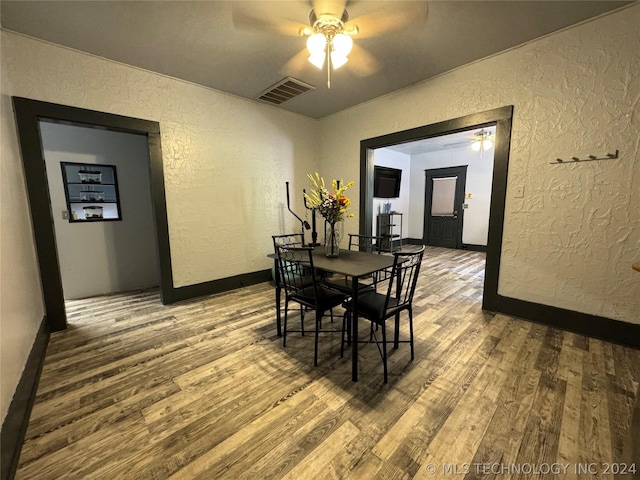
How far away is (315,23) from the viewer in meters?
2.08

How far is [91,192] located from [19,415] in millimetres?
3195

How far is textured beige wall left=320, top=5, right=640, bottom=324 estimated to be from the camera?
6.97 feet

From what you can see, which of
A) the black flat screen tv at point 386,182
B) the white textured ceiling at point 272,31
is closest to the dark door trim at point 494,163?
the white textured ceiling at point 272,31

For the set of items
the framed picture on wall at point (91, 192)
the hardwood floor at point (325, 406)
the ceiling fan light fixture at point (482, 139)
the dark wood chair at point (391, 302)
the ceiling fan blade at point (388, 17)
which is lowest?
the hardwood floor at point (325, 406)

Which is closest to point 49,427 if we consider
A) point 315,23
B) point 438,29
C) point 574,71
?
point 315,23

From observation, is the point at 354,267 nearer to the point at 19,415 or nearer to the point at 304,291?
the point at 304,291

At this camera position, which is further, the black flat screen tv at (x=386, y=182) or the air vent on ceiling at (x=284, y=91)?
A: the black flat screen tv at (x=386, y=182)

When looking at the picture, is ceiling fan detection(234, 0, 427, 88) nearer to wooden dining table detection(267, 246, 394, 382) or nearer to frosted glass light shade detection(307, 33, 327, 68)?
frosted glass light shade detection(307, 33, 327, 68)

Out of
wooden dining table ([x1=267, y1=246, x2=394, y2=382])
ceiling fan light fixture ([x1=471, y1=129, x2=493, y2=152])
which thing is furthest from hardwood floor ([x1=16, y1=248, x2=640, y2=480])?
ceiling fan light fixture ([x1=471, y1=129, x2=493, y2=152])

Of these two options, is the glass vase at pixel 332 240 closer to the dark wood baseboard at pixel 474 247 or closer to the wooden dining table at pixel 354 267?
the wooden dining table at pixel 354 267

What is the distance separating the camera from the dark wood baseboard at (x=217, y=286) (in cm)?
336

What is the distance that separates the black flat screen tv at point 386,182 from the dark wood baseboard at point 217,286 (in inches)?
144

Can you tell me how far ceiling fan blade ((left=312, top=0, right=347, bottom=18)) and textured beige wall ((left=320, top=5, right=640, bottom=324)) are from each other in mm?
1684

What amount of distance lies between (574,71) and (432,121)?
1250 millimetres
